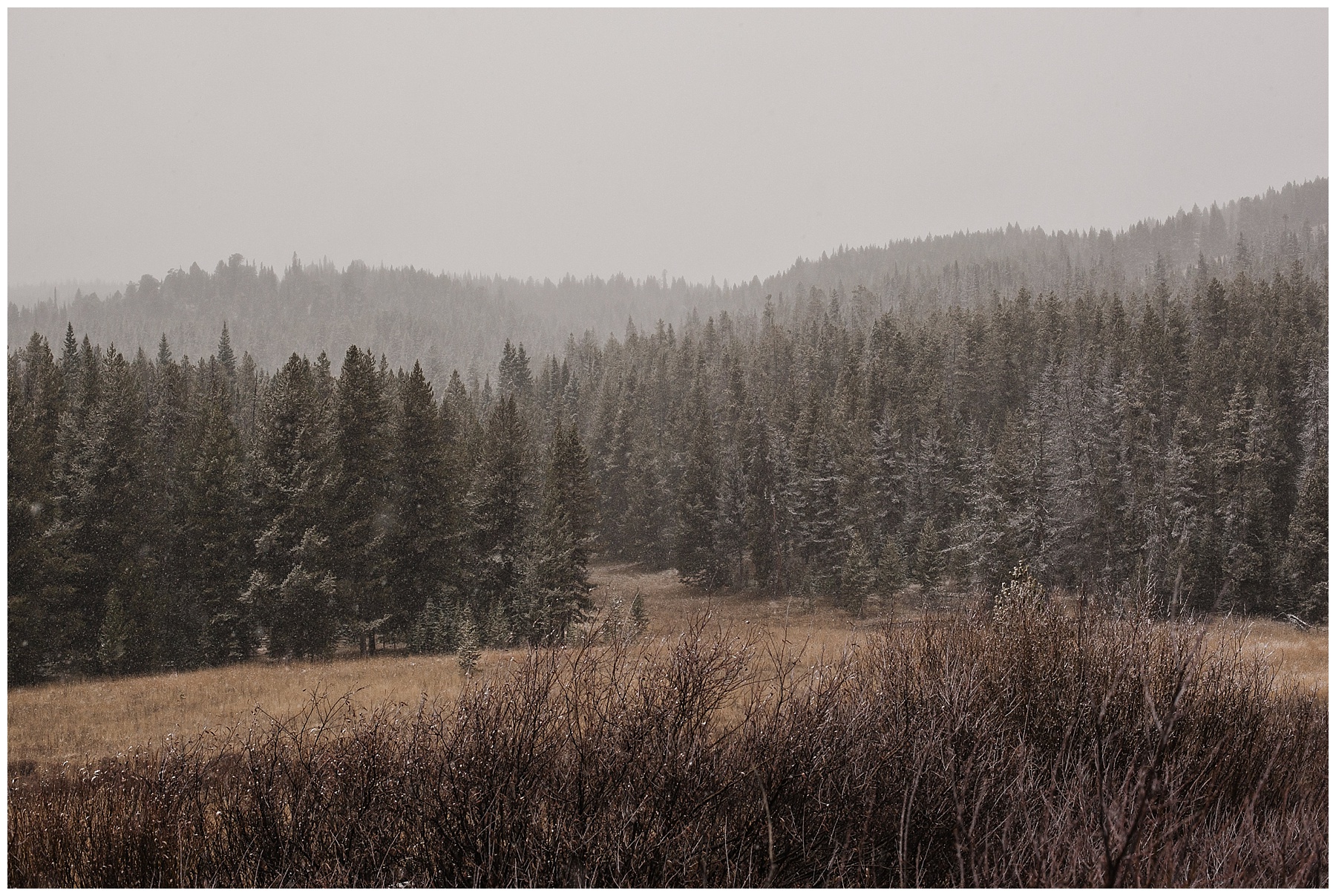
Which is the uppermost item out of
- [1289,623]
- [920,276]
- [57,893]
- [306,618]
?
[920,276]

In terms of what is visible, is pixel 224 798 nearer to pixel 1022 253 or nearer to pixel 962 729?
pixel 962 729

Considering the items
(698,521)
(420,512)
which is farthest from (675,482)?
(420,512)

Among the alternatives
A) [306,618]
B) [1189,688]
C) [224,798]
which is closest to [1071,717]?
[1189,688]

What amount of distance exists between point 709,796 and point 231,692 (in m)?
21.0

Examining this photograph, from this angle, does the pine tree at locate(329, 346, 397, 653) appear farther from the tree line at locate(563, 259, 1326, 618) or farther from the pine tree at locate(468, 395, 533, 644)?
the tree line at locate(563, 259, 1326, 618)

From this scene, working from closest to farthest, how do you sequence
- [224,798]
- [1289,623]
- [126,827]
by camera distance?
[126,827] → [224,798] → [1289,623]

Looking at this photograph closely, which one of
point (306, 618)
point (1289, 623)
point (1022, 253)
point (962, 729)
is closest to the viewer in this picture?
point (962, 729)

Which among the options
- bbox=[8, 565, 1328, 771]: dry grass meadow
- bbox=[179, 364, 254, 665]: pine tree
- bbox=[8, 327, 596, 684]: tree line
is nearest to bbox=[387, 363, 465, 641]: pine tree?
bbox=[8, 327, 596, 684]: tree line

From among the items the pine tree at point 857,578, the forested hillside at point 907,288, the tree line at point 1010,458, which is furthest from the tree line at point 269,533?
the forested hillside at point 907,288

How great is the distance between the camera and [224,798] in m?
6.79

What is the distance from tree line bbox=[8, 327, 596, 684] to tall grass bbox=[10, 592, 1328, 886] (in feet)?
83.8

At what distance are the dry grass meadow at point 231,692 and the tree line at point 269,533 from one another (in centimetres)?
299

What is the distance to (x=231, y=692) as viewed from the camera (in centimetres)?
2175

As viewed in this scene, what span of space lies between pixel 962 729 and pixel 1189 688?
9.12ft
